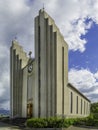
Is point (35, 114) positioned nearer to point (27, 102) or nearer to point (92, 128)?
point (27, 102)

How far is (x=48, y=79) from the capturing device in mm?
57188

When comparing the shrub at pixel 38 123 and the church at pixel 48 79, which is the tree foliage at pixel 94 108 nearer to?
the church at pixel 48 79

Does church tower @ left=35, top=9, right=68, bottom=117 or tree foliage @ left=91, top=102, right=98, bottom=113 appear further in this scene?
tree foliage @ left=91, top=102, right=98, bottom=113

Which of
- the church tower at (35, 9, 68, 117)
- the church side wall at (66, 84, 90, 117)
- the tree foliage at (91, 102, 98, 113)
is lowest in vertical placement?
the tree foliage at (91, 102, 98, 113)

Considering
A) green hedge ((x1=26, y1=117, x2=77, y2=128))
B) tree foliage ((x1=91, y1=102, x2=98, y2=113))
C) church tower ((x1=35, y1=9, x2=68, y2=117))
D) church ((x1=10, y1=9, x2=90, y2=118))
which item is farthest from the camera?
tree foliage ((x1=91, y1=102, x2=98, y2=113))

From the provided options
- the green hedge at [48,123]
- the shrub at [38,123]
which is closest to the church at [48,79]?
the green hedge at [48,123]

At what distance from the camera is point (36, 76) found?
6106 centimetres

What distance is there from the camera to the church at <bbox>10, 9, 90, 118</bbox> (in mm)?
56316

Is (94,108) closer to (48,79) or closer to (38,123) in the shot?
(48,79)

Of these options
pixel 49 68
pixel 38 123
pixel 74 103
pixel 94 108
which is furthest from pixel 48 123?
pixel 94 108

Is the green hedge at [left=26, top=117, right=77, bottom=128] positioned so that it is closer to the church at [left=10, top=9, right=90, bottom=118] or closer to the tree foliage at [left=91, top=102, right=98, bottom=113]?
the church at [left=10, top=9, right=90, bottom=118]

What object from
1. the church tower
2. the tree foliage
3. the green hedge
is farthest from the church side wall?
the tree foliage

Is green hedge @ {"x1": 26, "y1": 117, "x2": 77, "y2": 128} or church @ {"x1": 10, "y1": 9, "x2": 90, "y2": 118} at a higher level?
church @ {"x1": 10, "y1": 9, "x2": 90, "y2": 118}

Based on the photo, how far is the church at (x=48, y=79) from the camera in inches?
2217
